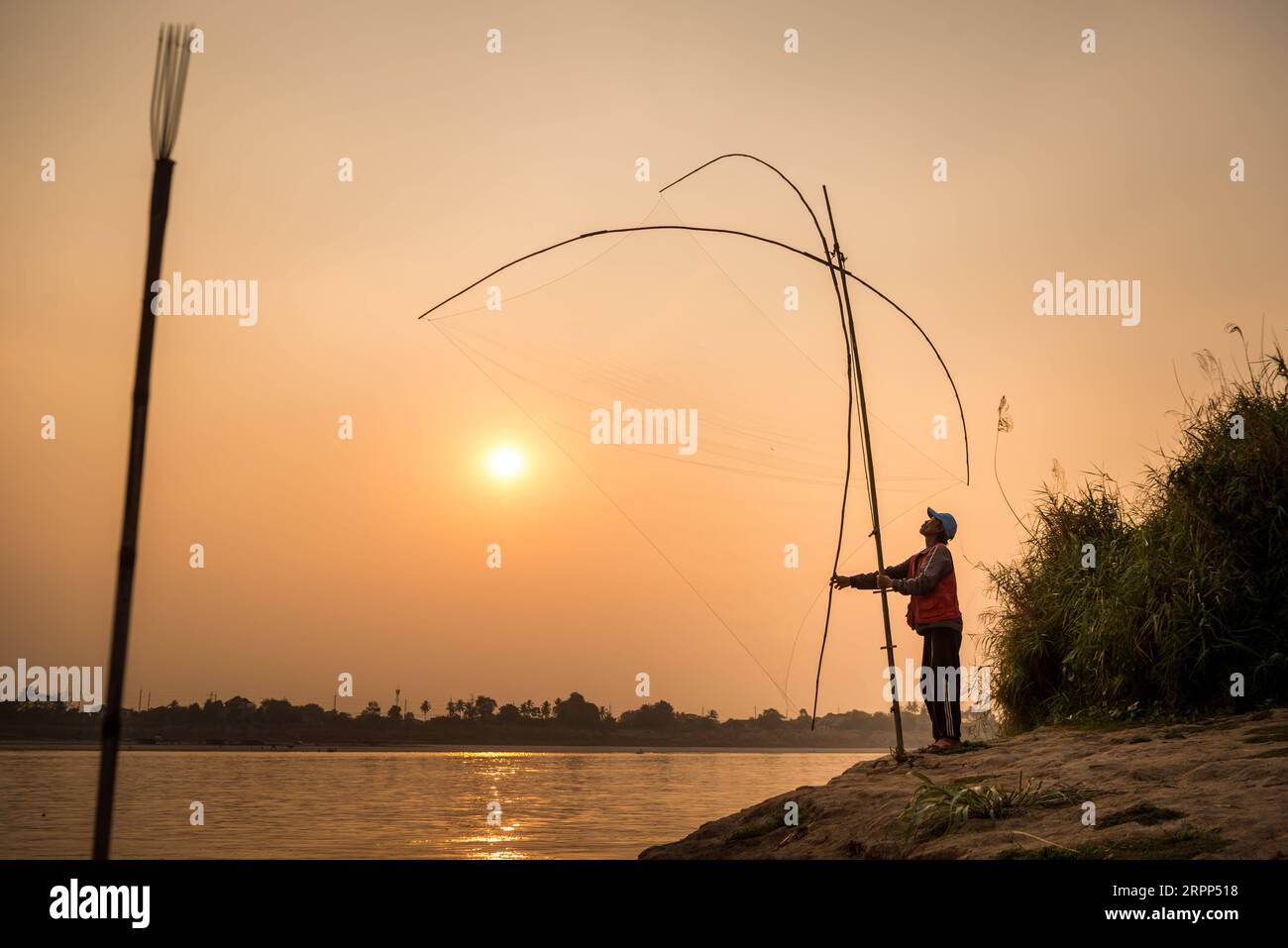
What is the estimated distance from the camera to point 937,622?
9.50m

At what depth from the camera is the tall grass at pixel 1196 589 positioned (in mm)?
8875

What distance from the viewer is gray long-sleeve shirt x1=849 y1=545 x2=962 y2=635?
9.37 m

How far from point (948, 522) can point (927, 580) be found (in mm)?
834

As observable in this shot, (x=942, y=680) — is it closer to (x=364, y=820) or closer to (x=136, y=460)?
(x=136, y=460)

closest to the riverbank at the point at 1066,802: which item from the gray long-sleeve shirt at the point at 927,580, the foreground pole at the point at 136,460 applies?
the gray long-sleeve shirt at the point at 927,580

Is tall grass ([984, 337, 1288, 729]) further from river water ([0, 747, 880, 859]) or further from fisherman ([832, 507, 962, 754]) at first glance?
river water ([0, 747, 880, 859])

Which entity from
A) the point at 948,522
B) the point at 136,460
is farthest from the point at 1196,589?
the point at 136,460

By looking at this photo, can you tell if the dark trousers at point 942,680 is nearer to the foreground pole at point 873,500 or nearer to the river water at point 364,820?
the foreground pole at point 873,500

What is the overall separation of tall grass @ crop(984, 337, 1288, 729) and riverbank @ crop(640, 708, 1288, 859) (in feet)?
2.27

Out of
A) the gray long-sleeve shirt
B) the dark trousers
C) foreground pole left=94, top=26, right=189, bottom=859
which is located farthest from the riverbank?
foreground pole left=94, top=26, right=189, bottom=859

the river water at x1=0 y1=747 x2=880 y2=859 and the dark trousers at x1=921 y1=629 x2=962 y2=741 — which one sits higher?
the dark trousers at x1=921 y1=629 x2=962 y2=741
